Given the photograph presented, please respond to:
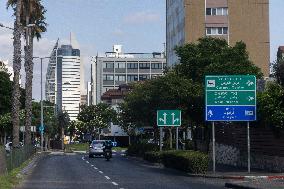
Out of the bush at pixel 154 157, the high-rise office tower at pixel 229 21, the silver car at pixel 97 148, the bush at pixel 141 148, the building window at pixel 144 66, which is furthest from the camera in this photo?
the building window at pixel 144 66

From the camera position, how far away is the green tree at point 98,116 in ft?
431

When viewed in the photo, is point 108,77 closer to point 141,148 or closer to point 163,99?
point 141,148

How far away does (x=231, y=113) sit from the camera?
111ft

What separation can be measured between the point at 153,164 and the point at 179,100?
24.6 ft

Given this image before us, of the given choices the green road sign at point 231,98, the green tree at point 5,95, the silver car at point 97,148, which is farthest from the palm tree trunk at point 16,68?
the green tree at point 5,95

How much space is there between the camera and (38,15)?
5509 centimetres

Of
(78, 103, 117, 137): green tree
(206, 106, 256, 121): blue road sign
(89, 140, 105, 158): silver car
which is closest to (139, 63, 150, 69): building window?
(78, 103, 117, 137): green tree

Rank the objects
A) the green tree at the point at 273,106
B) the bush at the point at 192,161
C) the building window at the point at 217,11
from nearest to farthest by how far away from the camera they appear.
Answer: the green tree at the point at 273,106 → the bush at the point at 192,161 → the building window at the point at 217,11

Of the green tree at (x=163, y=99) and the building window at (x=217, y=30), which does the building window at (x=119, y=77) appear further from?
the green tree at (x=163, y=99)

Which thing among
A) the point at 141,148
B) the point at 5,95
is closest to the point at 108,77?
the point at 5,95

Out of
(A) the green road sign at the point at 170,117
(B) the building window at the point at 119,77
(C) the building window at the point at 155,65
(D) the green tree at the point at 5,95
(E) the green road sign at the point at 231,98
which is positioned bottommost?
(A) the green road sign at the point at 170,117

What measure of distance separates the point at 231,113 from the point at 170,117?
28.7ft

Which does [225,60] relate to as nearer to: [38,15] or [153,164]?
[153,164]

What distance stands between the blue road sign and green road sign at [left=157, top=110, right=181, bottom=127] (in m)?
7.46
